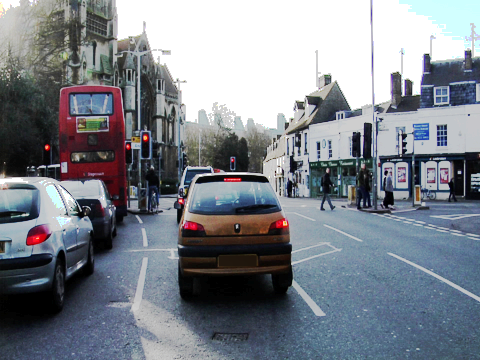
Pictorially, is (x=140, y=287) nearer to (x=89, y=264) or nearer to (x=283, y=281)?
(x=89, y=264)

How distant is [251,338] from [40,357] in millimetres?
1931

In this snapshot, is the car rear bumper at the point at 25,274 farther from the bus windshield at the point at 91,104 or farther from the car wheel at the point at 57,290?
the bus windshield at the point at 91,104

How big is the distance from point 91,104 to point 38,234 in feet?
38.9

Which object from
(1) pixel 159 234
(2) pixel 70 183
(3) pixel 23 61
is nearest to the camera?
(2) pixel 70 183

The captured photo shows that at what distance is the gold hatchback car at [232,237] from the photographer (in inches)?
223

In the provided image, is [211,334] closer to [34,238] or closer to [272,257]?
[272,257]

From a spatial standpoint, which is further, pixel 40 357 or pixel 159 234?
pixel 159 234

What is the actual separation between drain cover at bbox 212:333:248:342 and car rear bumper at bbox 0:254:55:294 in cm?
206

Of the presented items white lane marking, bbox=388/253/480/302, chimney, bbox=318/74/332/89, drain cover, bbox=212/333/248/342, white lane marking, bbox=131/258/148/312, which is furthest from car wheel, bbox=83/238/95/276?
chimney, bbox=318/74/332/89

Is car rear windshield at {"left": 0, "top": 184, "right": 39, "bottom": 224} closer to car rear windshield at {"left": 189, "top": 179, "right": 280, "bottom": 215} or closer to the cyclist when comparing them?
car rear windshield at {"left": 189, "top": 179, "right": 280, "bottom": 215}

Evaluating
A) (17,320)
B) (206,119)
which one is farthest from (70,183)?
(206,119)

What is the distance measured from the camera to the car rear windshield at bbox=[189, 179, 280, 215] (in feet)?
19.4

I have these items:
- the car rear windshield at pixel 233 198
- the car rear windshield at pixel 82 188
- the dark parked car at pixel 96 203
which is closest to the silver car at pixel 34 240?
the car rear windshield at pixel 233 198

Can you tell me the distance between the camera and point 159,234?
1307cm
